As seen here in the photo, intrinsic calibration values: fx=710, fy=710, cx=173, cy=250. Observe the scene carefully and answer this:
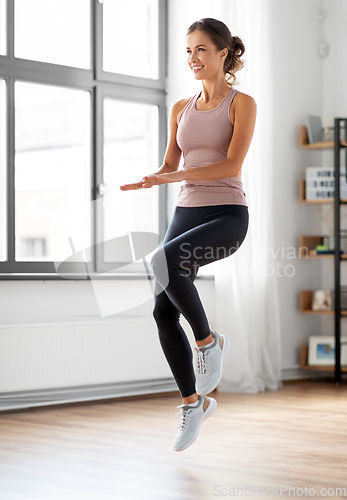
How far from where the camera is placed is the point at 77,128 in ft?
15.0

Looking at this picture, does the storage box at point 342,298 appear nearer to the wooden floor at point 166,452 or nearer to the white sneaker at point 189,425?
the wooden floor at point 166,452

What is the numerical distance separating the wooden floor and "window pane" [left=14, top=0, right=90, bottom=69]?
2136mm

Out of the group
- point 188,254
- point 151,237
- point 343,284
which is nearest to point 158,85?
point 151,237

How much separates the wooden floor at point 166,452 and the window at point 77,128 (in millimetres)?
940

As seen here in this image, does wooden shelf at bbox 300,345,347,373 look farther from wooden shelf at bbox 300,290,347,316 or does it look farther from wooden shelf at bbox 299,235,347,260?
wooden shelf at bbox 299,235,347,260

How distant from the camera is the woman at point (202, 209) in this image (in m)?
2.26

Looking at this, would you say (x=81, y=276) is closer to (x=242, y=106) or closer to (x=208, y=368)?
(x=208, y=368)

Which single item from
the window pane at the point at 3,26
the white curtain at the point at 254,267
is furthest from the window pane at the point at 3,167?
the white curtain at the point at 254,267

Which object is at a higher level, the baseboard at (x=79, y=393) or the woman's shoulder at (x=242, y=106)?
the woman's shoulder at (x=242, y=106)

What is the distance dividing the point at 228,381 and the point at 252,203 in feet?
3.84

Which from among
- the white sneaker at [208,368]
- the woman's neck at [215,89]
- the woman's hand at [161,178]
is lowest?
the white sneaker at [208,368]

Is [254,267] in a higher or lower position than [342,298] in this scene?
higher

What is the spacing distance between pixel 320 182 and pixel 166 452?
2.77 meters

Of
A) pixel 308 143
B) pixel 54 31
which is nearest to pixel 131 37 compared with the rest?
pixel 54 31
